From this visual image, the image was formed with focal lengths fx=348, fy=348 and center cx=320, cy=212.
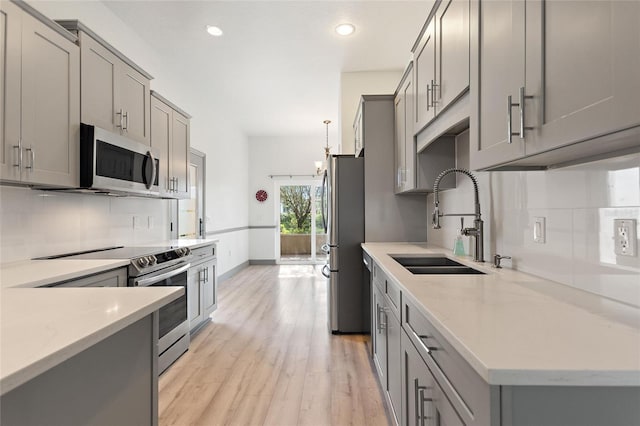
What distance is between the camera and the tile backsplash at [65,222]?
6.98 feet

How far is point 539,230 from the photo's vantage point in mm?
1469

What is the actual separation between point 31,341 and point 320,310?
3.68 m

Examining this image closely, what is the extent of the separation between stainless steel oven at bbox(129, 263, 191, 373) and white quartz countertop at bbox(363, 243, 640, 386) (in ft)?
6.31

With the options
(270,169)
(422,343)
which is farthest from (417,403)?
(270,169)

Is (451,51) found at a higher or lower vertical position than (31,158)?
higher

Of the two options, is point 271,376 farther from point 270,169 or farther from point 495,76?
point 270,169

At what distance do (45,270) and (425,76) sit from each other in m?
2.42

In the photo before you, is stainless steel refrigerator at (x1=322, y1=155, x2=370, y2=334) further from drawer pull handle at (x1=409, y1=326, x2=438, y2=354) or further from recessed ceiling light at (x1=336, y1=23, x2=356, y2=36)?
drawer pull handle at (x1=409, y1=326, x2=438, y2=354)

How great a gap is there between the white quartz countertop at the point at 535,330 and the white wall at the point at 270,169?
677 centimetres

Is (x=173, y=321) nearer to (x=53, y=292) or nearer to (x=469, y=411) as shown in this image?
(x=53, y=292)

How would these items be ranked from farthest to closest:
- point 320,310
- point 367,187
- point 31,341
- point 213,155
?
point 213,155
point 320,310
point 367,187
point 31,341

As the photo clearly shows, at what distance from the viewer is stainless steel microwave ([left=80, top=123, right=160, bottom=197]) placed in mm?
2260

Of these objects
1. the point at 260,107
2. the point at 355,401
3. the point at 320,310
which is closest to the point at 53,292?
the point at 355,401

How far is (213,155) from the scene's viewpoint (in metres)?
5.73
